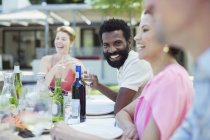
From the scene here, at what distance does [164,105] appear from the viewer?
1.13 m

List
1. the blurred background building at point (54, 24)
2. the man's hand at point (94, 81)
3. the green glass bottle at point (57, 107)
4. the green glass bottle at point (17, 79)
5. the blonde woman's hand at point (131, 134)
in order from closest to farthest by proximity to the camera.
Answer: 1. the blonde woman's hand at point (131, 134)
2. the green glass bottle at point (57, 107)
3. the green glass bottle at point (17, 79)
4. the man's hand at point (94, 81)
5. the blurred background building at point (54, 24)

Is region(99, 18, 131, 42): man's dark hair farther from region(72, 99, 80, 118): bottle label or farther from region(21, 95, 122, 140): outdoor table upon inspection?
region(72, 99, 80, 118): bottle label

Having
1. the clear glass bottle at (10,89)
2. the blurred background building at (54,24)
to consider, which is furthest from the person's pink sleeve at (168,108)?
the blurred background building at (54,24)

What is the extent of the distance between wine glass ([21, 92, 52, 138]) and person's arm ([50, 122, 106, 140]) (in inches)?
3.4

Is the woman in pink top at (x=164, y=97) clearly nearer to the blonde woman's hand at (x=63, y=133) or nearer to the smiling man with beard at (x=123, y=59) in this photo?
the blonde woman's hand at (x=63, y=133)

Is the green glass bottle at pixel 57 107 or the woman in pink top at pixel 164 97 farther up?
the woman in pink top at pixel 164 97

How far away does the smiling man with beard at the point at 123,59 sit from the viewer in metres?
2.24

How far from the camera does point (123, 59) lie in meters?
2.41

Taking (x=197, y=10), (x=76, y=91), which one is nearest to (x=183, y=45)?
(x=197, y=10)

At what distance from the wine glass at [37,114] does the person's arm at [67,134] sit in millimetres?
88

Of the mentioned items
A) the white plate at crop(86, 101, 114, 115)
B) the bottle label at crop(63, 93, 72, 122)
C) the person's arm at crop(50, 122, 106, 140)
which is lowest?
the white plate at crop(86, 101, 114, 115)

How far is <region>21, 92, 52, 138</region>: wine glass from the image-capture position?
1430mm

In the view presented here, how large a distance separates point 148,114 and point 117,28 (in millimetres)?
1236

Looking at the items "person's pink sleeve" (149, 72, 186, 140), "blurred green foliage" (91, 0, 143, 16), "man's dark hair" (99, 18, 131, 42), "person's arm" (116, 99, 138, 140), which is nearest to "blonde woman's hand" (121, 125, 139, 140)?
"person's arm" (116, 99, 138, 140)
